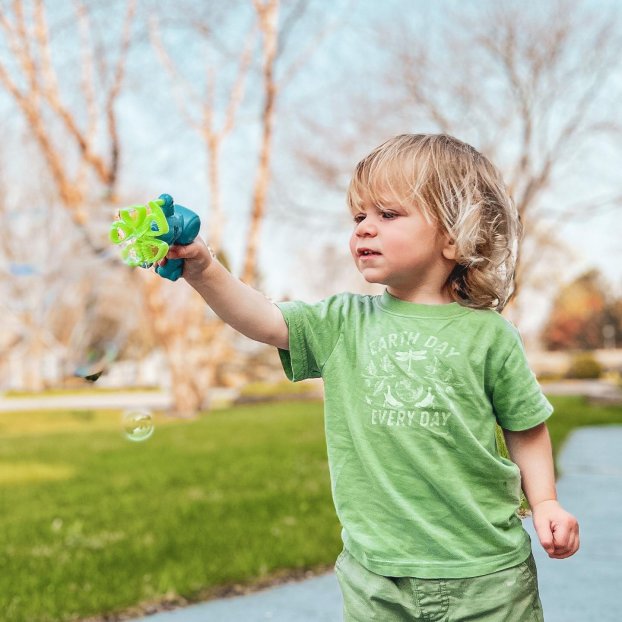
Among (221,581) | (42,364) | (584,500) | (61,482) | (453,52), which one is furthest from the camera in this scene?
(42,364)

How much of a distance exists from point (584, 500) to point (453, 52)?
9441 mm

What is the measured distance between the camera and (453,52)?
13.2 m

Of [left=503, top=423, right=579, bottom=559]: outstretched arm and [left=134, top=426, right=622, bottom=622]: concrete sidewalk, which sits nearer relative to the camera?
[left=503, top=423, right=579, bottom=559]: outstretched arm

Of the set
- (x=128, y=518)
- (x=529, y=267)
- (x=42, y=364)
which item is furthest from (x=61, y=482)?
(x=42, y=364)

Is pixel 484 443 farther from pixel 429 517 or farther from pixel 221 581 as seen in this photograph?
pixel 221 581

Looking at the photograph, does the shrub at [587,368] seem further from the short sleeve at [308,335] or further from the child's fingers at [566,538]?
the short sleeve at [308,335]

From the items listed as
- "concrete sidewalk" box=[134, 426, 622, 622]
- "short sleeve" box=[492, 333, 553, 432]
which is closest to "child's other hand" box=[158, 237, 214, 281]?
"short sleeve" box=[492, 333, 553, 432]

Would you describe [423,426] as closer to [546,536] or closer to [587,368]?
[546,536]

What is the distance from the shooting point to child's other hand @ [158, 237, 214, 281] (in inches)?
62.0

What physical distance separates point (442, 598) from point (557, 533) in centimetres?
30

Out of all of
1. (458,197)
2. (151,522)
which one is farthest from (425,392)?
(151,522)

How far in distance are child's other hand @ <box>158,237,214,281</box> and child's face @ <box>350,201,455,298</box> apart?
34cm

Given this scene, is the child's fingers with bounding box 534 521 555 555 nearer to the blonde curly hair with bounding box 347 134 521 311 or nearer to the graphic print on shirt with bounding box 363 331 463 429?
the graphic print on shirt with bounding box 363 331 463 429

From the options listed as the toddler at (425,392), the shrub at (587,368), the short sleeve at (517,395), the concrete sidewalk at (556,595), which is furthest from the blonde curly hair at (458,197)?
the shrub at (587,368)
